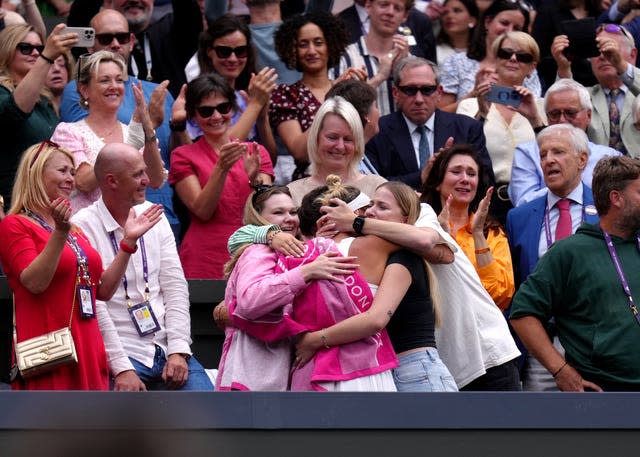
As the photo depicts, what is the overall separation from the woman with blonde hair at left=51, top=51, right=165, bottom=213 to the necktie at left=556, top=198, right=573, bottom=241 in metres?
2.49

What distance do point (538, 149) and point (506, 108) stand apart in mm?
931

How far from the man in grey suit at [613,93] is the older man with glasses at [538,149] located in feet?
1.50

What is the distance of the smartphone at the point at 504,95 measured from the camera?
8961mm

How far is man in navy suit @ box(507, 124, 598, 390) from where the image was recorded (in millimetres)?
7629

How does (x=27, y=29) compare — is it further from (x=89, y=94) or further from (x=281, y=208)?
(x=281, y=208)

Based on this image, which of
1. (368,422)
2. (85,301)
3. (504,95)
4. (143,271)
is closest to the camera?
(368,422)

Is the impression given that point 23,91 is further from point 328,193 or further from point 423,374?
point 423,374

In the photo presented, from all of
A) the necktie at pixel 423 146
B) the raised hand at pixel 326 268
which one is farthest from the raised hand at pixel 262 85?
the raised hand at pixel 326 268

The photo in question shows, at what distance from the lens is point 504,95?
29.5 ft

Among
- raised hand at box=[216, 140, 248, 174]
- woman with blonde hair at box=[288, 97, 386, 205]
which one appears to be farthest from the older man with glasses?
raised hand at box=[216, 140, 248, 174]

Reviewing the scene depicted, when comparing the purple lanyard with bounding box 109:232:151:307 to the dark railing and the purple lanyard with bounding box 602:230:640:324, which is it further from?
the purple lanyard with bounding box 602:230:640:324

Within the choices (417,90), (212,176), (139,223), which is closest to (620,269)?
(139,223)

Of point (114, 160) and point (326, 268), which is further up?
point (114, 160)

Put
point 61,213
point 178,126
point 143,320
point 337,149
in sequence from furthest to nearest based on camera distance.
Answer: point 178,126, point 337,149, point 143,320, point 61,213
